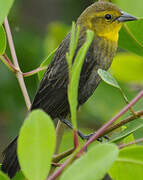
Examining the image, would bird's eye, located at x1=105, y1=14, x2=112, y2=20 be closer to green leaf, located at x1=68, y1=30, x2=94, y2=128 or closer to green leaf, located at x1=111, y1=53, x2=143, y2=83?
green leaf, located at x1=111, y1=53, x2=143, y2=83

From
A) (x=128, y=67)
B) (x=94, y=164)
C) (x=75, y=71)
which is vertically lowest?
(x=128, y=67)

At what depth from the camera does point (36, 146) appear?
1.49m

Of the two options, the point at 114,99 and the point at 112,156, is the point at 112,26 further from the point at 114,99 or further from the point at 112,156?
the point at 112,156

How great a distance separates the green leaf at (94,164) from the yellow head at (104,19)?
6.35 ft

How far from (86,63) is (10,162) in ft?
3.18

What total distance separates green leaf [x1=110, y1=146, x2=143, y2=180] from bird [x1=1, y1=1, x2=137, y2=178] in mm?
1318

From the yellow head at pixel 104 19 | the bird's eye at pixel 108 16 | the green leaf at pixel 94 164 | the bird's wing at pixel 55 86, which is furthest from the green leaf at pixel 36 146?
the bird's eye at pixel 108 16

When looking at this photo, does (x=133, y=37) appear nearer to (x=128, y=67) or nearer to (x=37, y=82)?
(x=128, y=67)

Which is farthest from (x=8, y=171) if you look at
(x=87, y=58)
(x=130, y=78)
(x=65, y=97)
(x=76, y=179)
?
(x=130, y=78)

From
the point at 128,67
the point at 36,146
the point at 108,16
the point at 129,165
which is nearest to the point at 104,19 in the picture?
the point at 108,16

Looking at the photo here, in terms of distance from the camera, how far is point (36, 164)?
1.47 meters

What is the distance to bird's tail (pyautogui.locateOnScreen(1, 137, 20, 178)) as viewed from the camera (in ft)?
8.17

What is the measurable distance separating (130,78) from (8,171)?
1.53m

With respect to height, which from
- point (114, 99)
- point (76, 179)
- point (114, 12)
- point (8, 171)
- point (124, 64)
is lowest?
point (114, 99)
